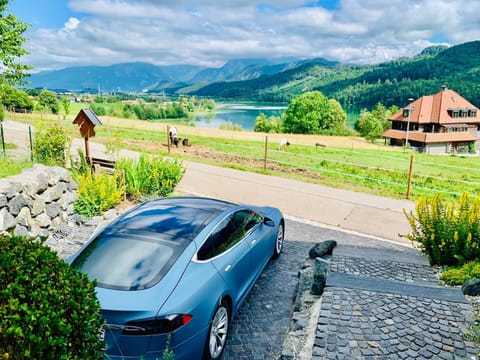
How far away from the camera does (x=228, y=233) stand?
4762mm

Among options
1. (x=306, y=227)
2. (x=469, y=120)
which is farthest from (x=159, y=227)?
(x=469, y=120)

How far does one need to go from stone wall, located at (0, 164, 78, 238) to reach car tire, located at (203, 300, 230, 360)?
3.89 meters

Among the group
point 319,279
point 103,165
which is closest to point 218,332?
point 319,279

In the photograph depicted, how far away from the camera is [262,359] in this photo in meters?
4.12

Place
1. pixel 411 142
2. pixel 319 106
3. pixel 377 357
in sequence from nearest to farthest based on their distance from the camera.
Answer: pixel 377 357, pixel 411 142, pixel 319 106

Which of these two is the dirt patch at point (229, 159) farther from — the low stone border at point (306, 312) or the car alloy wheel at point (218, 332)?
the car alloy wheel at point (218, 332)

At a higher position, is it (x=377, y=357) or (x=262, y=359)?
(x=377, y=357)

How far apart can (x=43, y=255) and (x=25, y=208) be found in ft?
16.8

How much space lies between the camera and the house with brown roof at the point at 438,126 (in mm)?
60188

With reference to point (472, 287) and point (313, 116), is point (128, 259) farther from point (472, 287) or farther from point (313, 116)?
point (313, 116)

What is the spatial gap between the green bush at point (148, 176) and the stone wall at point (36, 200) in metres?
1.44

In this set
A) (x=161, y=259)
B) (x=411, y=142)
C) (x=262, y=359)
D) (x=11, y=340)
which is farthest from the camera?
(x=411, y=142)

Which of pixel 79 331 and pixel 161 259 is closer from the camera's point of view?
pixel 79 331

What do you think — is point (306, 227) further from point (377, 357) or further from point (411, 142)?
point (411, 142)
